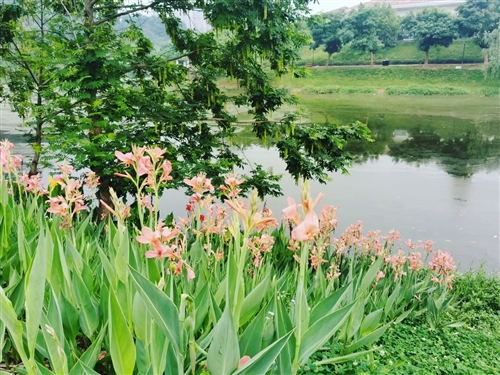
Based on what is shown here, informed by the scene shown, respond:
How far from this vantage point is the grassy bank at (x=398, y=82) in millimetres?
31000

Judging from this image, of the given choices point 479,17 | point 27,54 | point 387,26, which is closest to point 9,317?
point 27,54

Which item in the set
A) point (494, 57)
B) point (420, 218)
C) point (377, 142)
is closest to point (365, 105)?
point (494, 57)

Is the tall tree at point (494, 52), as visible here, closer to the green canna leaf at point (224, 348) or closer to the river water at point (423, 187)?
the river water at point (423, 187)

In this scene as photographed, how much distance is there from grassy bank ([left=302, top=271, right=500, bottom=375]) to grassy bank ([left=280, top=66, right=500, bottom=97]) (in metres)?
26.9

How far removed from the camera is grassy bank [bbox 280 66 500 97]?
31.0 metres

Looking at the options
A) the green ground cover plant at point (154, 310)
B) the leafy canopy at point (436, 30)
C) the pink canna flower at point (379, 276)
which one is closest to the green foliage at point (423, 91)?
the leafy canopy at point (436, 30)

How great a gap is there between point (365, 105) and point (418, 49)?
2058 centimetres

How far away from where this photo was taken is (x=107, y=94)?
4836 mm

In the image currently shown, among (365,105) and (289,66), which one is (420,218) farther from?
(365,105)

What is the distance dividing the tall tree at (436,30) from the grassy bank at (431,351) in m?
39.0

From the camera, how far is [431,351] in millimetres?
2770

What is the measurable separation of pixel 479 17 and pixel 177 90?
132 ft

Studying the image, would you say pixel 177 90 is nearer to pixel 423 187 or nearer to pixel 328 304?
pixel 328 304

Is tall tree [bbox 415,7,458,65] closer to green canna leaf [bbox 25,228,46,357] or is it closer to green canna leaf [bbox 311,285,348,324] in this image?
green canna leaf [bbox 311,285,348,324]
